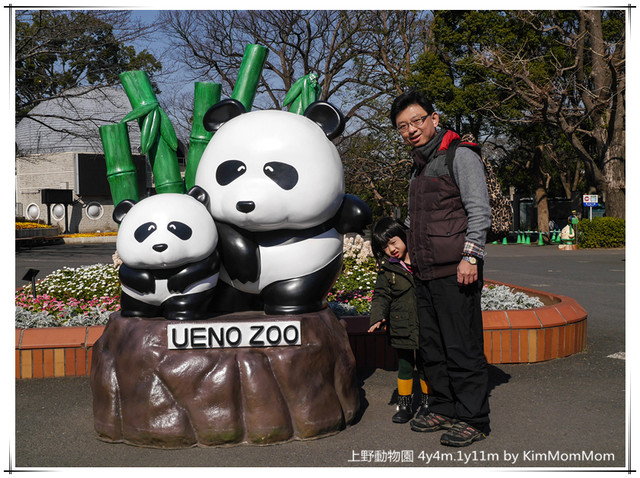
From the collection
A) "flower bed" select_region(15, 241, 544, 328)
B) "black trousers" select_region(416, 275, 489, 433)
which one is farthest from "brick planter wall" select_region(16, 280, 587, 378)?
"black trousers" select_region(416, 275, 489, 433)

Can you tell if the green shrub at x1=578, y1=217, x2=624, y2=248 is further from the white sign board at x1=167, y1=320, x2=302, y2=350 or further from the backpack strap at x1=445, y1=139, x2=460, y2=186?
the white sign board at x1=167, y1=320, x2=302, y2=350

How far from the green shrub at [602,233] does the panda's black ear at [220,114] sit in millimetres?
18019

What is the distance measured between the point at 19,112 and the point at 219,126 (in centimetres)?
1744

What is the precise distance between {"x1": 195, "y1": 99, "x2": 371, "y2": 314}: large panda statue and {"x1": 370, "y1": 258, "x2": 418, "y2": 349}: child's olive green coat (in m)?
0.33

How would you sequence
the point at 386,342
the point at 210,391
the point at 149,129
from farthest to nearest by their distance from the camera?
1. the point at 386,342
2. the point at 149,129
3. the point at 210,391

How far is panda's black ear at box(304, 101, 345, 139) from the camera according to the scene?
4043mm

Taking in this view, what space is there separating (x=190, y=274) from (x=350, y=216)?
3.46 feet

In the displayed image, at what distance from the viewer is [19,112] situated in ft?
62.4

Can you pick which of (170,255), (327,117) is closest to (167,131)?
(327,117)

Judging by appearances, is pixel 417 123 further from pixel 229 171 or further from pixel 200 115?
pixel 200 115

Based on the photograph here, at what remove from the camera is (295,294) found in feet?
12.1

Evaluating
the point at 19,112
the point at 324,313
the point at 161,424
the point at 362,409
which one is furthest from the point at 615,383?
the point at 19,112

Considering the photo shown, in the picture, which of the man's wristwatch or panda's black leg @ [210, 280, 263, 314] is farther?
panda's black leg @ [210, 280, 263, 314]

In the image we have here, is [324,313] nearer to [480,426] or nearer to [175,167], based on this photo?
[480,426]
